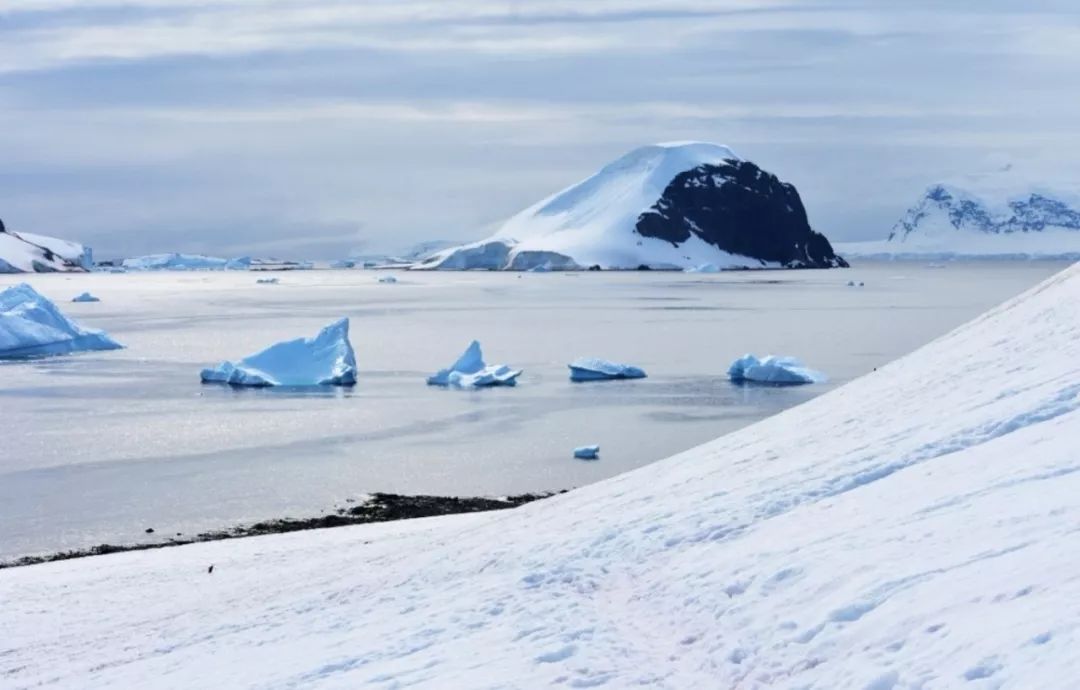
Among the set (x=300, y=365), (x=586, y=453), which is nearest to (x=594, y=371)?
(x=300, y=365)

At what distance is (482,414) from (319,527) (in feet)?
46.8

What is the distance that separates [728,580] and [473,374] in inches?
1336

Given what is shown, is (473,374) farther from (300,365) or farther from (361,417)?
(361,417)

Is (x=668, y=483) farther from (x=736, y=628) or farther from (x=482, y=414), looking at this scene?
(x=482, y=414)

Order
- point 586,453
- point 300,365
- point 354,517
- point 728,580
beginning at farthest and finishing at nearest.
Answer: point 300,365 < point 586,453 < point 354,517 < point 728,580

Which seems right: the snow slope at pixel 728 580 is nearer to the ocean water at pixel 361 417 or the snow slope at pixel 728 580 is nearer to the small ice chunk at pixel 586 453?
the ocean water at pixel 361 417

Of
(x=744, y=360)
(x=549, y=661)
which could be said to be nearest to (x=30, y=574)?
(x=549, y=661)

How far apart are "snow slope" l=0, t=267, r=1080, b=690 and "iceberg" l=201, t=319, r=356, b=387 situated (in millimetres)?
25373

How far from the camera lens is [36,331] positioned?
55562 mm

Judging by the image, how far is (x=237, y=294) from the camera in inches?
5212

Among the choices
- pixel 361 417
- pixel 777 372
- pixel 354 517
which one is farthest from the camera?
pixel 777 372

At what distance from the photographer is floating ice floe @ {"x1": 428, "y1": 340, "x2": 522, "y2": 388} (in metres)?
42.4

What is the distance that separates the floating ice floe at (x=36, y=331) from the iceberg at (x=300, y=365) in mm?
15323

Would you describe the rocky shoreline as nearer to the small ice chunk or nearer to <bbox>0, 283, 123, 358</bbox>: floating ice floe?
the small ice chunk
